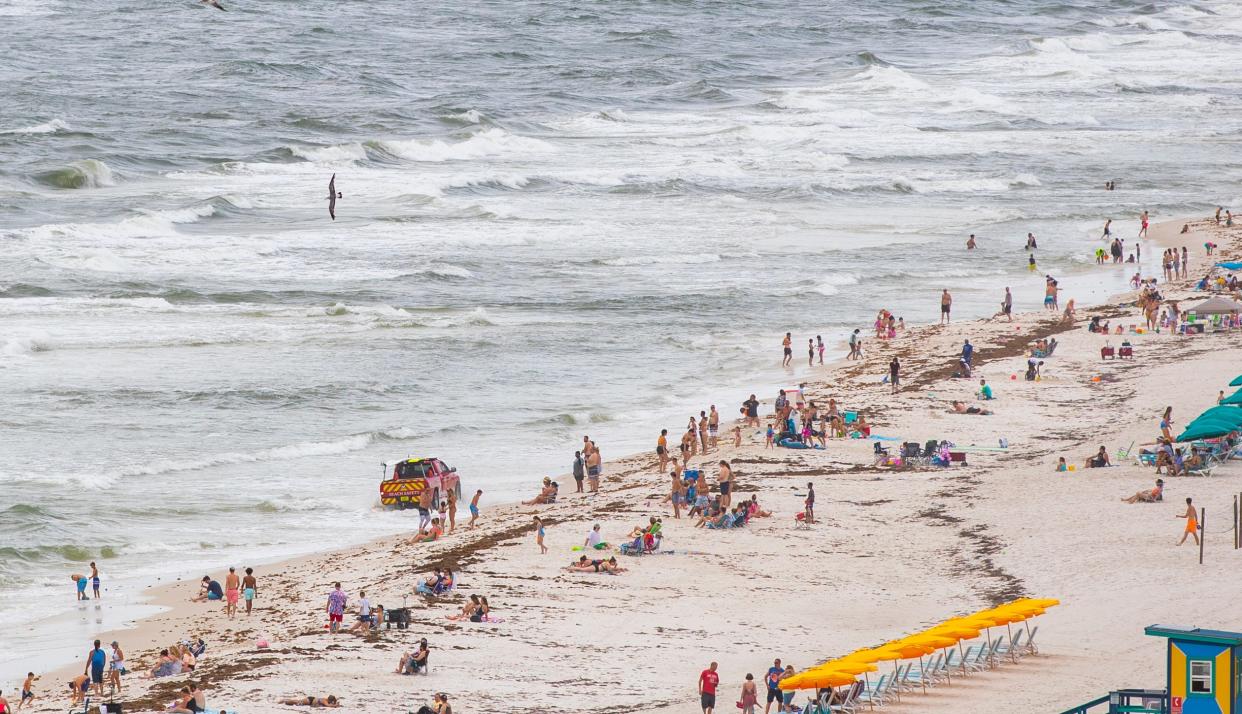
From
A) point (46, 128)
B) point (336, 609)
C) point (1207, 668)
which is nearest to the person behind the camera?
point (1207, 668)

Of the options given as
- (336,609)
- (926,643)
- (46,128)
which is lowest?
(336,609)

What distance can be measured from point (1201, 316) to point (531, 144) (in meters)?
36.5

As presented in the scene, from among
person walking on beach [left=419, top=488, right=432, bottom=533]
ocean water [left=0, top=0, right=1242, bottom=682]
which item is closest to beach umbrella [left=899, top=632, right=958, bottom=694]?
person walking on beach [left=419, top=488, right=432, bottom=533]

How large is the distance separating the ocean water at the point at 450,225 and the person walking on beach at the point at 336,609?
3.25 metres

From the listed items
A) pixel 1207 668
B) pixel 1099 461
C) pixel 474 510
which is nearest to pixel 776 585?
pixel 474 510

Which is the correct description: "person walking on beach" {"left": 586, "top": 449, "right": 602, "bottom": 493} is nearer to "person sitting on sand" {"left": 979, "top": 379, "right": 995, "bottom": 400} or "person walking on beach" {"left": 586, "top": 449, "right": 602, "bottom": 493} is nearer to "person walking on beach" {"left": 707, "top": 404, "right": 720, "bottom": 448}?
"person walking on beach" {"left": 707, "top": 404, "right": 720, "bottom": 448}

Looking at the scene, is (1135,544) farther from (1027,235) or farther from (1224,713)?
(1027,235)

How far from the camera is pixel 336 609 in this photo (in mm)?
18797

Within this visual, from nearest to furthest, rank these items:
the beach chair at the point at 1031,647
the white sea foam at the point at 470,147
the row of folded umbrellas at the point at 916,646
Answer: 1. the row of folded umbrellas at the point at 916,646
2. the beach chair at the point at 1031,647
3. the white sea foam at the point at 470,147

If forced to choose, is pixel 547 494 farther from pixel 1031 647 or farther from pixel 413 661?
pixel 1031 647

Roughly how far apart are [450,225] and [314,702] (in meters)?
36.5

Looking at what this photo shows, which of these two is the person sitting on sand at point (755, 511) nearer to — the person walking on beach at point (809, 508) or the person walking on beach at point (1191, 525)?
the person walking on beach at point (809, 508)

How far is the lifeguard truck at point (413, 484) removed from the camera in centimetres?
2495

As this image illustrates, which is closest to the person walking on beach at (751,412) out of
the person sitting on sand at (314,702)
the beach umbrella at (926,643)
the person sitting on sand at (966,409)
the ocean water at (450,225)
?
the ocean water at (450,225)
